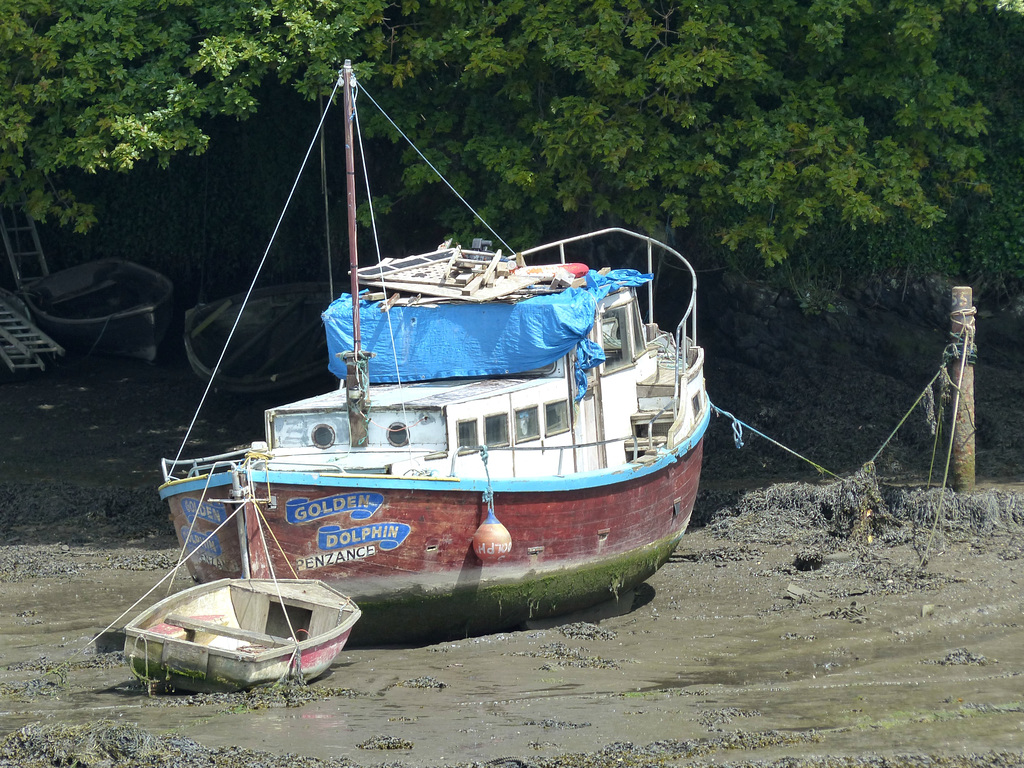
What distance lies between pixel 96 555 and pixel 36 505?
1.84 m

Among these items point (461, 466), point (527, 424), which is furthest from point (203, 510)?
point (527, 424)

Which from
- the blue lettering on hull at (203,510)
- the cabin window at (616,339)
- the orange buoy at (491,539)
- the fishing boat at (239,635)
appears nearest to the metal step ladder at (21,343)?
the blue lettering on hull at (203,510)

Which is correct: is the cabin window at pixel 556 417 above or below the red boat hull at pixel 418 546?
above

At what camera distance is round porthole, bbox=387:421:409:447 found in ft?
38.5

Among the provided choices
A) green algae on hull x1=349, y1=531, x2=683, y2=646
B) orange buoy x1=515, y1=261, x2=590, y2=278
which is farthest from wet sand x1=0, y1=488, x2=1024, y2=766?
orange buoy x1=515, y1=261, x2=590, y2=278

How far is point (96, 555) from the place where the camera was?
15.0m

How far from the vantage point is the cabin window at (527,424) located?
484 inches

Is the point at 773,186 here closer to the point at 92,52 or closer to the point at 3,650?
the point at 92,52

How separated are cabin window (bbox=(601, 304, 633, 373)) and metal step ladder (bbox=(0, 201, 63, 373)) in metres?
11.1

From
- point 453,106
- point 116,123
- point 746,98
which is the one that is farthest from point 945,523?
point 116,123

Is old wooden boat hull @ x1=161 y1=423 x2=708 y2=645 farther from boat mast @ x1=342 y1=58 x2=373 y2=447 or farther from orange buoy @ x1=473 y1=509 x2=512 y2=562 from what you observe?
boat mast @ x1=342 y1=58 x2=373 y2=447

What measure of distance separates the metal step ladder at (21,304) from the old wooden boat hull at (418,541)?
11.2 m

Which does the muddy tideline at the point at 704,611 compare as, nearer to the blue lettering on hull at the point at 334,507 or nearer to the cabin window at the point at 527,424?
the blue lettering on hull at the point at 334,507

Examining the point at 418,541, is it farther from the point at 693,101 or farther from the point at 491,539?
the point at 693,101
